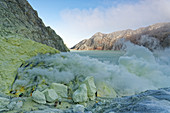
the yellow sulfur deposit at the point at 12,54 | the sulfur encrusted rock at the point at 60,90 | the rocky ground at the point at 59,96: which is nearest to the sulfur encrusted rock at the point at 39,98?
the rocky ground at the point at 59,96

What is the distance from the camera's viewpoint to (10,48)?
10.4 ft

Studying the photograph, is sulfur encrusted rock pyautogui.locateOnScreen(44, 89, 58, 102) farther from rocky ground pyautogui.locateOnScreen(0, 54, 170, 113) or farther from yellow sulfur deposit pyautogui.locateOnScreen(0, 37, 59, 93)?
yellow sulfur deposit pyautogui.locateOnScreen(0, 37, 59, 93)

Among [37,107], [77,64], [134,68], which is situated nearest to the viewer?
[37,107]

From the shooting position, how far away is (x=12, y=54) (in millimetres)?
3145

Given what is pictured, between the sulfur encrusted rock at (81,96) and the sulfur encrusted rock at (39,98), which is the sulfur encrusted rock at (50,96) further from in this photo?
the sulfur encrusted rock at (81,96)

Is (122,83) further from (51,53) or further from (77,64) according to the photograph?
(51,53)

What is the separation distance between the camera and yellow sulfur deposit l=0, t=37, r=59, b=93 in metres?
2.71

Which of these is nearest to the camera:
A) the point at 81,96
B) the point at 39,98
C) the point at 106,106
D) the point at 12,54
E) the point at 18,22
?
the point at 106,106

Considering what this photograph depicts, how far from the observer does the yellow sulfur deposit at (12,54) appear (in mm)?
2711

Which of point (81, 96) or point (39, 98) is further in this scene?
point (81, 96)

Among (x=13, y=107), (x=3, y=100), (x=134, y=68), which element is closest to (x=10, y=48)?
(x=3, y=100)

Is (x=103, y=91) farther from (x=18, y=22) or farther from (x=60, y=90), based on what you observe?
(x=18, y=22)

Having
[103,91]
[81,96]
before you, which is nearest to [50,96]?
[81,96]

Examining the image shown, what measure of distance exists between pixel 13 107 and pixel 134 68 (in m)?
5.38
